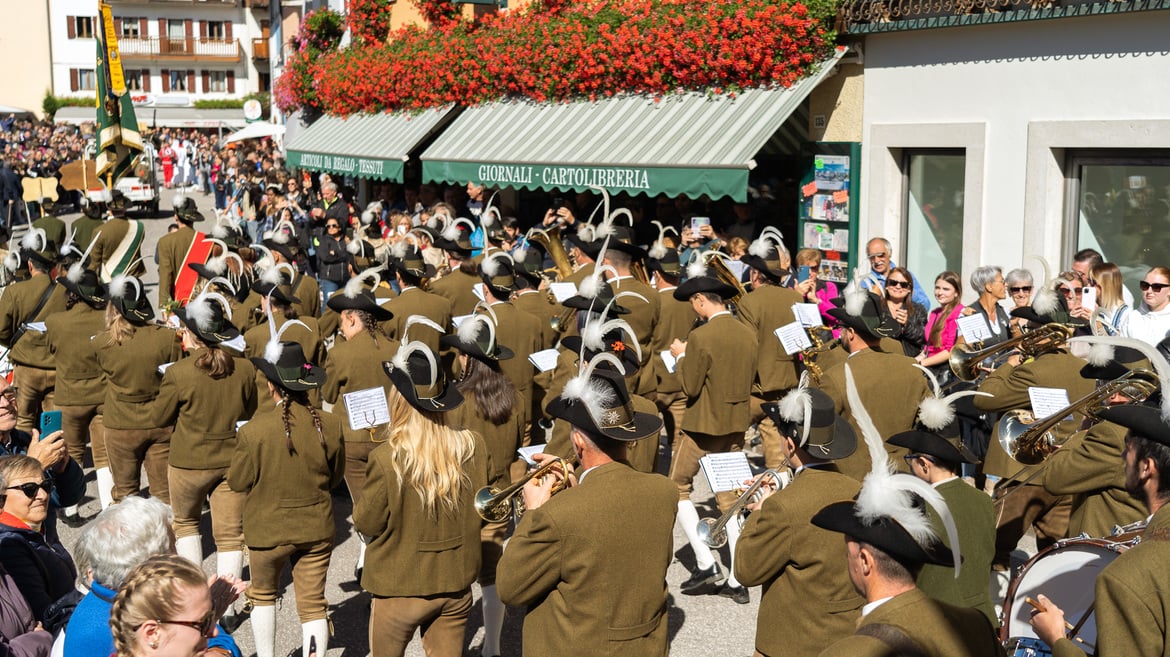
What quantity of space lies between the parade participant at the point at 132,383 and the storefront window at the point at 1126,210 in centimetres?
836

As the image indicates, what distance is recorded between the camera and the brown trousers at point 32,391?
408 inches

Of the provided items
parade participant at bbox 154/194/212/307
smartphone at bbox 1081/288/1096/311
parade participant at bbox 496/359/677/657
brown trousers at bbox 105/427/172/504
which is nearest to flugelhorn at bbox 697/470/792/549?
parade participant at bbox 496/359/677/657

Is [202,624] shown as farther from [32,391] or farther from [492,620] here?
[32,391]

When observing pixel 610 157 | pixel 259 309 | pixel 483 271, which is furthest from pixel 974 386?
pixel 610 157

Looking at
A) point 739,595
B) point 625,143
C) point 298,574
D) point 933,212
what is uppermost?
point 625,143

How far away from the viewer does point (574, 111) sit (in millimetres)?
17188

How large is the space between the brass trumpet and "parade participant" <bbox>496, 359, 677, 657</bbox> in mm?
49

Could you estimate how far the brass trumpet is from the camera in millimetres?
4949

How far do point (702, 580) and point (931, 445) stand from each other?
117 inches

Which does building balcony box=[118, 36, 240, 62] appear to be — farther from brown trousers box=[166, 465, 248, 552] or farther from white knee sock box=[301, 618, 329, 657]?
white knee sock box=[301, 618, 329, 657]

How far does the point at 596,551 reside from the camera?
4625 millimetres

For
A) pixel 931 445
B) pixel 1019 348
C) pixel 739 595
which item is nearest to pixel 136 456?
pixel 739 595

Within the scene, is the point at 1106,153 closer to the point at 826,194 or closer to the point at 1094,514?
the point at 826,194

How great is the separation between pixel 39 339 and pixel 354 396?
195 inches
